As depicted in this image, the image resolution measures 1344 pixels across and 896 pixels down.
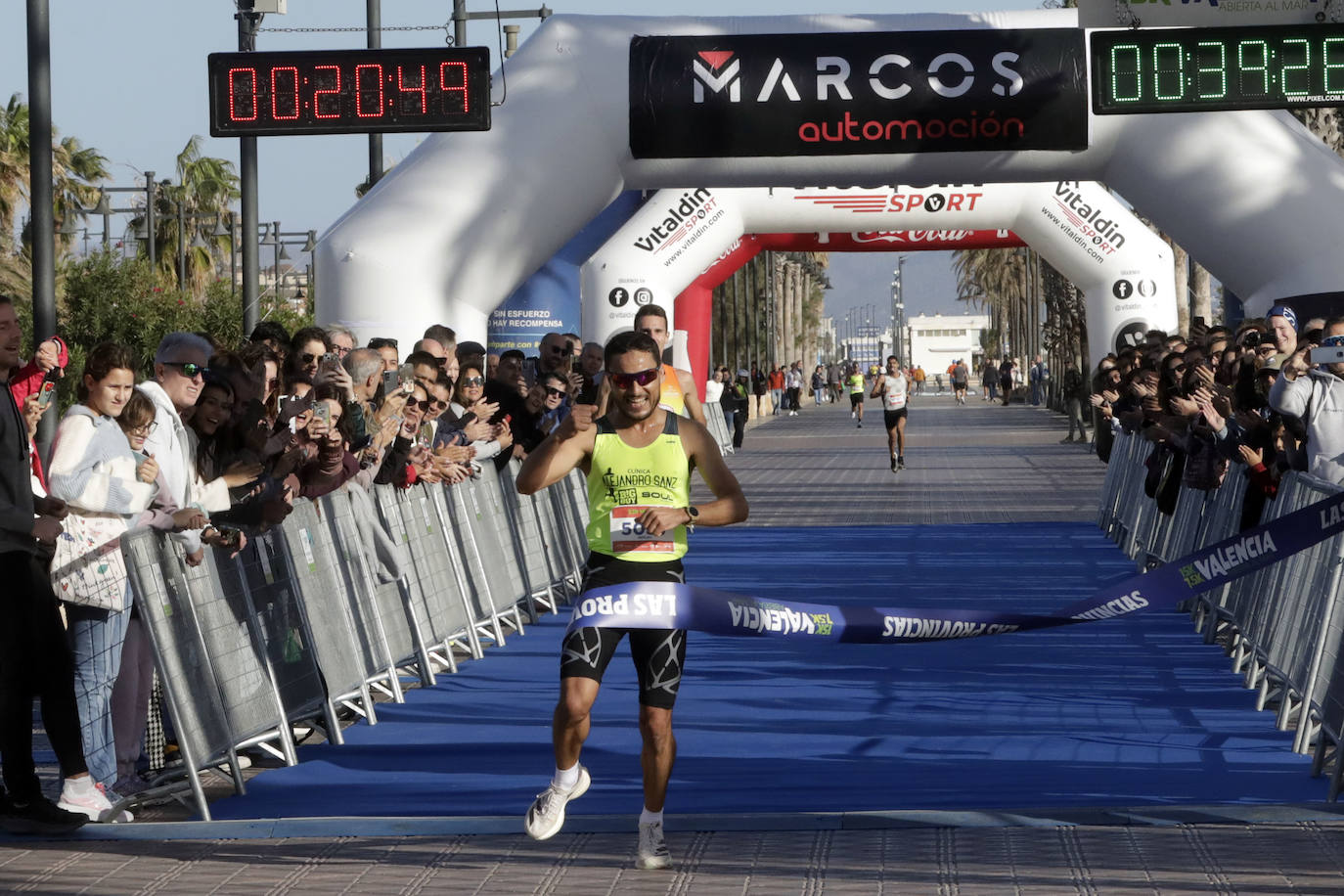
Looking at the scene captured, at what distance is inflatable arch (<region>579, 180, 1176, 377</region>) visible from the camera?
1020 inches

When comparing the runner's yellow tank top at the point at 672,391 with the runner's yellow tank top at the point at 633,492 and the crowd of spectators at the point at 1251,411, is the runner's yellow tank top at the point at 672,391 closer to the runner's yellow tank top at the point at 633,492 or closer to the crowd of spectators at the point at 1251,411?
the crowd of spectators at the point at 1251,411

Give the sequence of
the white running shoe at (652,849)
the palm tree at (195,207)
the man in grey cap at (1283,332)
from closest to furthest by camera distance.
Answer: the white running shoe at (652,849)
the man in grey cap at (1283,332)
the palm tree at (195,207)

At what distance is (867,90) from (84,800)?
10771 mm

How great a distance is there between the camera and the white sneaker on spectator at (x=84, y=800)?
24.2 ft

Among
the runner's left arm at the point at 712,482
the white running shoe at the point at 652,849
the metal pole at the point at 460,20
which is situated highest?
the metal pole at the point at 460,20

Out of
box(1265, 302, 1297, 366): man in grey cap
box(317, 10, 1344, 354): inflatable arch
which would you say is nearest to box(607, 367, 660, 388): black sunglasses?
box(1265, 302, 1297, 366): man in grey cap

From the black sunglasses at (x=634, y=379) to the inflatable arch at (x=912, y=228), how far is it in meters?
18.8

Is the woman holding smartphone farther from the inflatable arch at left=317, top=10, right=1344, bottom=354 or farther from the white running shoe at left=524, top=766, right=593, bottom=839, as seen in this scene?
the inflatable arch at left=317, top=10, right=1344, bottom=354

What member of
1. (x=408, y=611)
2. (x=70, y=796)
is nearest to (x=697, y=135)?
(x=408, y=611)

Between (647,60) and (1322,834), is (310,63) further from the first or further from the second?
(1322,834)

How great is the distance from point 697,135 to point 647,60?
2.39 feet

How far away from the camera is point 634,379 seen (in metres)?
6.65

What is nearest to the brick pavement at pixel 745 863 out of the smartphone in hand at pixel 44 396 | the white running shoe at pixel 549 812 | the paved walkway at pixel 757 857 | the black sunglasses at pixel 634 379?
the paved walkway at pixel 757 857

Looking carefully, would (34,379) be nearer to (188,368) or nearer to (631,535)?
(188,368)
